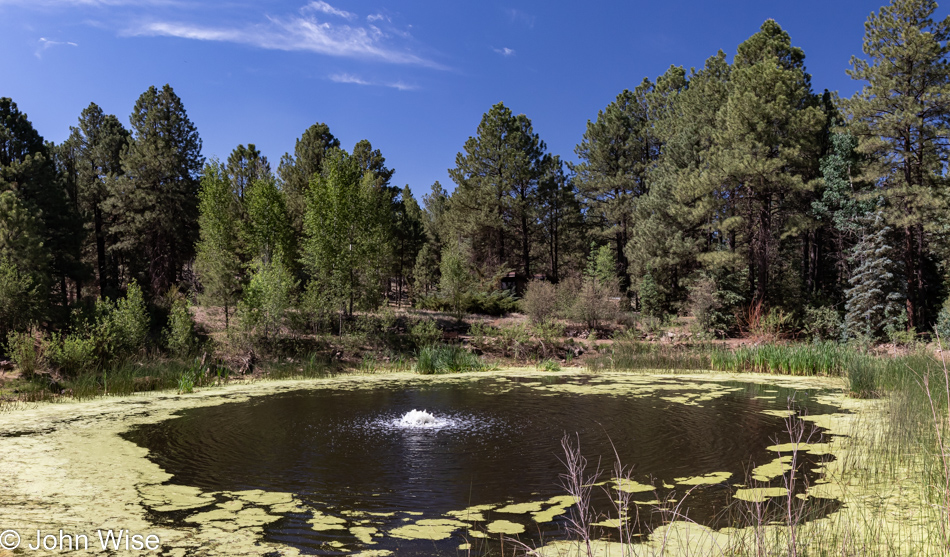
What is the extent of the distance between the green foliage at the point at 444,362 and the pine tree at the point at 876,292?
1627cm

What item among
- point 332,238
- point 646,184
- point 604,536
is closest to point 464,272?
point 332,238

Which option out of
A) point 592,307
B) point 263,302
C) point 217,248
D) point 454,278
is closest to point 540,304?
point 592,307

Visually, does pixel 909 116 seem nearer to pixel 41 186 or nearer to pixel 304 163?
pixel 304 163

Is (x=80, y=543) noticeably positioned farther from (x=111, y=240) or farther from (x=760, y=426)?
(x=111, y=240)

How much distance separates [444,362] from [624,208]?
27.7 m

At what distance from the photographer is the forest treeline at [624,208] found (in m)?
24.2

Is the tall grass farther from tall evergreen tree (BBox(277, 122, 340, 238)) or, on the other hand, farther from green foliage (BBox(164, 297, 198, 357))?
tall evergreen tree (BBox(277, 122, 340, 238))

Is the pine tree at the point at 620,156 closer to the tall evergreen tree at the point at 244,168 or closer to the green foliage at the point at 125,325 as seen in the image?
the tall evergreen tree at the point at 244,168

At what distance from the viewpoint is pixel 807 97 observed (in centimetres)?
3194

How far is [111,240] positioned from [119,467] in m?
36.6

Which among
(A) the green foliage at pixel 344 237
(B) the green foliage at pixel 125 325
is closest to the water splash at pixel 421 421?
(B) the green foliage at pixel 125 325

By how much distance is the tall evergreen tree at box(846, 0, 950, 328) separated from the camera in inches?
942

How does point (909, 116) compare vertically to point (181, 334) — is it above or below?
above

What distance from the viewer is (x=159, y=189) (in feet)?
111
